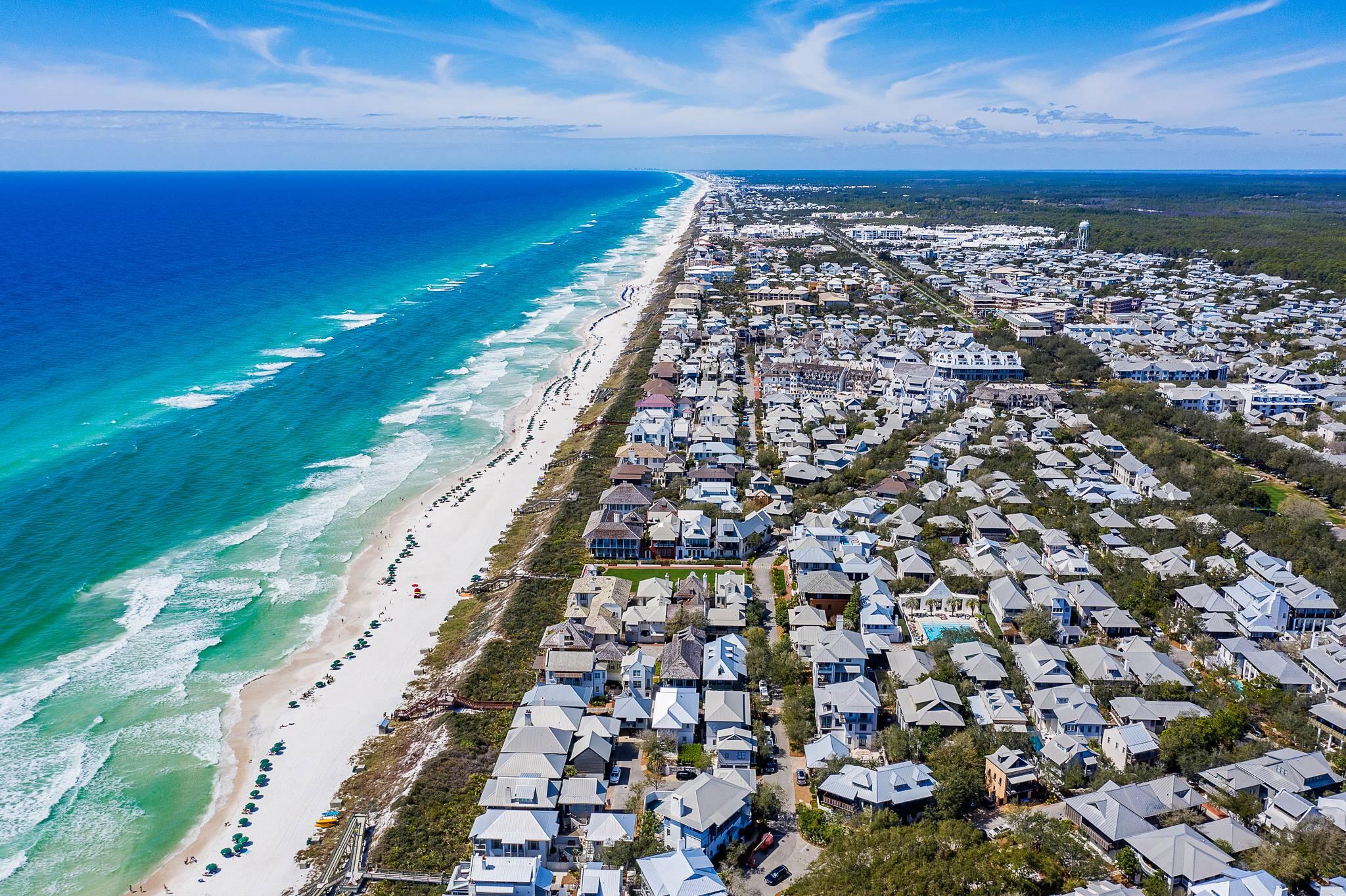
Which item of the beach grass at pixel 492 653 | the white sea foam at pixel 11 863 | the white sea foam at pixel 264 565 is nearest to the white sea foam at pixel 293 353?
the beach grass at pixel 492 653

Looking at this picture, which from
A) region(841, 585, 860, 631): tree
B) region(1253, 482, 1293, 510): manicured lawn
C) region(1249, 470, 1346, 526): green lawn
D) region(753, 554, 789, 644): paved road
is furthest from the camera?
region(1253, 482, 1293, 510): manicured lawn

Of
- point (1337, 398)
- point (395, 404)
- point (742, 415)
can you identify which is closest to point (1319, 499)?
point (1337, 398)

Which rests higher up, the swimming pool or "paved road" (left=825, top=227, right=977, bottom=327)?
"paved road" (left=825, top=227, right=977, bottom=327)

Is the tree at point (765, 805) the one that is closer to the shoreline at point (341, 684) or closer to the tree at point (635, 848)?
the tree at point (635, 848)

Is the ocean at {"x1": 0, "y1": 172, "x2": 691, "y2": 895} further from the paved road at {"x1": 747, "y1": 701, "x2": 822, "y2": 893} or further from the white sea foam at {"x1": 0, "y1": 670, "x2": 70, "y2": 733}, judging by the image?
the paved road at {"x1": 747, "y1": 701, "x2": 822, "y2": 893}

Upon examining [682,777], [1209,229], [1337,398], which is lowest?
[682,777]

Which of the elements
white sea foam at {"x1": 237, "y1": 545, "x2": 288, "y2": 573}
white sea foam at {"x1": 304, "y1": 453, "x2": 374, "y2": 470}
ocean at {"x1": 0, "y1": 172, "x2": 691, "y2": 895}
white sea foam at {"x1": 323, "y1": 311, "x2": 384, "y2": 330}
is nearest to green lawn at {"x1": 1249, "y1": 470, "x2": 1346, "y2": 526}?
ocean at {"x1": 0, "y1": 172, "x2": 691, "y2": 895}

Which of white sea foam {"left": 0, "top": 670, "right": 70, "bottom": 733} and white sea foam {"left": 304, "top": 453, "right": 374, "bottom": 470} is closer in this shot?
white sea foam {"left": 0, "top": 670, "right": 70, "bottom": 733}

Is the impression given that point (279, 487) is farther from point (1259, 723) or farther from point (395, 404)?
point (1259, 723)
